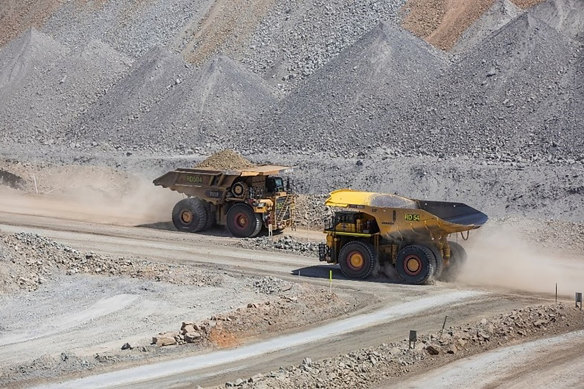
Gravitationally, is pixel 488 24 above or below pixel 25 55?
above

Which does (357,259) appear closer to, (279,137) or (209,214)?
(209,214)

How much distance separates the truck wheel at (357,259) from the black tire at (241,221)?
20.9 ft

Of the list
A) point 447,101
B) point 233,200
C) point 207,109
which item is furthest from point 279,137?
point 233,200

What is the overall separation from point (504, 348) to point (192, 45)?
4304cm

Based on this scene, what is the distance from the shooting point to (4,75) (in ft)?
204

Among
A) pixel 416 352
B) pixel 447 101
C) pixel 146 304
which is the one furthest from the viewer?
pixel 447 101

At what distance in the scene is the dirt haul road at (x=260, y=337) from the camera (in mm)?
18828

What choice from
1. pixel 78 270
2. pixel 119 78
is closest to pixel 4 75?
pixel 119 78

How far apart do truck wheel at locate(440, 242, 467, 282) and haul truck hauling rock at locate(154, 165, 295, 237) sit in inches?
306

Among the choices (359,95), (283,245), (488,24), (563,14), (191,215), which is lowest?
(283,245)

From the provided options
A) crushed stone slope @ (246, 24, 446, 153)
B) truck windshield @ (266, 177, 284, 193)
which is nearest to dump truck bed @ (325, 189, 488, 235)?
truck windshield @ (266, 177, 284, 193)

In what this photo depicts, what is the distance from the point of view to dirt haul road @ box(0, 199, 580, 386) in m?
18.8

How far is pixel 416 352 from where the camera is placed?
19.2 meters

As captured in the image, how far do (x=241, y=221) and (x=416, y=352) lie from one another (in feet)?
47.3
